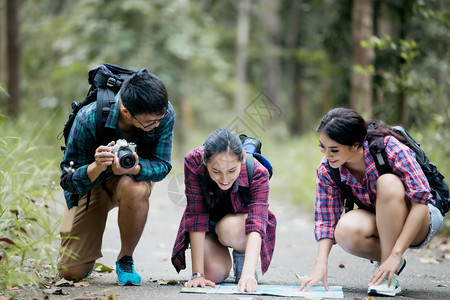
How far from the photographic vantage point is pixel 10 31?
10.9 meters

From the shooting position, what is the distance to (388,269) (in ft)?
11.0

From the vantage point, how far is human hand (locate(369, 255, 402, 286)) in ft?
11.0

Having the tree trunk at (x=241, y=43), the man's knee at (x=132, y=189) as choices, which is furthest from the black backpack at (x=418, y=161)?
the tree trunk at (x=241, y=43)

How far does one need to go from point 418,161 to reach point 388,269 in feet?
2.31

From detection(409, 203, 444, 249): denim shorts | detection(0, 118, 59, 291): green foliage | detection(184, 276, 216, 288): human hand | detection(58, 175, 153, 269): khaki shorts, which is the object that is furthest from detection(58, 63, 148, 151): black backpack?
detection(409, 203, 444, 249): denim shorts

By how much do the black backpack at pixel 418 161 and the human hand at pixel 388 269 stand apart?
1.50 ft

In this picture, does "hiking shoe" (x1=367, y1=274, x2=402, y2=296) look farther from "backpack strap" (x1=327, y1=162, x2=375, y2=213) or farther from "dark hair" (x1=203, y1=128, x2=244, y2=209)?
"dark hair" (x1=203, y1=128, x2=244, y2=209)

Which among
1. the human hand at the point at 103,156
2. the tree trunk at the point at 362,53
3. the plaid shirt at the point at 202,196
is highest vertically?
the tree trunk at the point at 362,53

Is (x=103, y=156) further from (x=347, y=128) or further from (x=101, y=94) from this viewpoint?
(x=347, y=128)

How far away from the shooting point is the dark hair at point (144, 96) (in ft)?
11.4

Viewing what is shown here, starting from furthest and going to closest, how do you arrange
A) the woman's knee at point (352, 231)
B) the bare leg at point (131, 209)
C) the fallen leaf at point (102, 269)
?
the fallen leaf at point (102, 269) → the bare leg at point (131, 209) → the woman's knee at point (352, 231)

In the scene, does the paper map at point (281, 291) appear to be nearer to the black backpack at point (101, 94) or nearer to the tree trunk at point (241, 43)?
the black backpack at point (101, 94)

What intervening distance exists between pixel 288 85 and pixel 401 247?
22.1 m

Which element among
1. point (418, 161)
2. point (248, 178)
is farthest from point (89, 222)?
point (418, 161)
